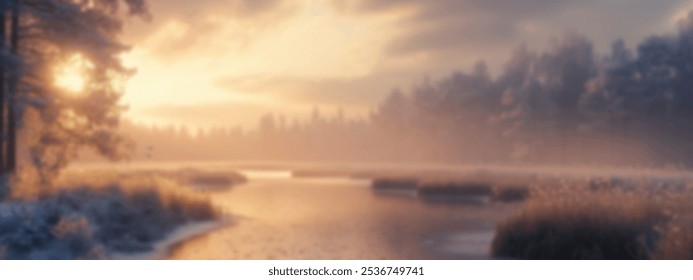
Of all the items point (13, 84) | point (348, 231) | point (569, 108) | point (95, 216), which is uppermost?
point (13, 84)

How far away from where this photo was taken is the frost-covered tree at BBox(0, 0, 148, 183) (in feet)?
48.4

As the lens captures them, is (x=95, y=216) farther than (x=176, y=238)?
No

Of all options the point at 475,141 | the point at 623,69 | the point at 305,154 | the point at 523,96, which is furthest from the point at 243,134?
the point at 623,69

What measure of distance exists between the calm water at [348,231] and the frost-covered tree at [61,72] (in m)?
4.81

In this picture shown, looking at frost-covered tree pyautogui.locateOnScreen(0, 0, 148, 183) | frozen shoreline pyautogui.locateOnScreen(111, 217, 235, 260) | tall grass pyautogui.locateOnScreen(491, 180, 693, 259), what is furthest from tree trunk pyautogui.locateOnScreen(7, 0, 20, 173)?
tall grass pyautogui.locateOnScreen(491, 180, 693, 259)

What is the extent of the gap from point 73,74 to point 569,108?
16.4m

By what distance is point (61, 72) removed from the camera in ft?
51.1

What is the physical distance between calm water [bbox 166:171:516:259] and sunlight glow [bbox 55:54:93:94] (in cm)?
575

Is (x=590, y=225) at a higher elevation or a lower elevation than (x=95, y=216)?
lower

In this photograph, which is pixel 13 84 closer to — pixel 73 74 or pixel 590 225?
pixel 73 74

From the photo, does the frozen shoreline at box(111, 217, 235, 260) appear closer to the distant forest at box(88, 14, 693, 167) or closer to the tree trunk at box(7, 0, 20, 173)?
the distant forest at box(88, 14, 693, 167)

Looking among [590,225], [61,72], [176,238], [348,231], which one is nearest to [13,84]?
[61,72]

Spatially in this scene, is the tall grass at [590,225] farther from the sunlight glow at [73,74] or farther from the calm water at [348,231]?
the sunlight glow at [73,74]

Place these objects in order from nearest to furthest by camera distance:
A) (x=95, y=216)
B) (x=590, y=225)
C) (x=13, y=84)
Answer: (x=590, y=225) → (x=95, y=216) → (x=13, y=84)
